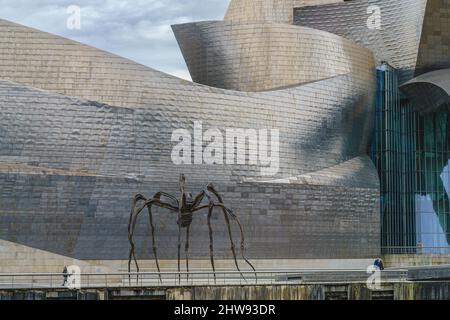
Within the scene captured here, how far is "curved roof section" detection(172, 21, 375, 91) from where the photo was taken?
1399 inches

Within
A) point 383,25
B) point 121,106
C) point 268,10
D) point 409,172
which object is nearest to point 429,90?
point 383,25

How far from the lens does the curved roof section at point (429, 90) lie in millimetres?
37500

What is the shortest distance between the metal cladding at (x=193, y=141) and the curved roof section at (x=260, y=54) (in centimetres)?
5

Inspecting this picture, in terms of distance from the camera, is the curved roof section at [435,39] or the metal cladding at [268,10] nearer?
the curved roof section at [435,39]

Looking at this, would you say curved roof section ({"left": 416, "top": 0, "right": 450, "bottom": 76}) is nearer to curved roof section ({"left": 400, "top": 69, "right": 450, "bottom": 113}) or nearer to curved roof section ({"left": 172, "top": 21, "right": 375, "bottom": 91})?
curved roof section ({"left": 400, "top": 69, "right": 450, "bottom": 113})

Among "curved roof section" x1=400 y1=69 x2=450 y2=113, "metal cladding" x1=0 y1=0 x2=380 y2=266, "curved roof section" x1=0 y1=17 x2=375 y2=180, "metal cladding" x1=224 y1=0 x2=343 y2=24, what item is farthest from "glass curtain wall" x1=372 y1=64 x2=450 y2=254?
"curved roof section" x1=0 y1=17 x2=375 y2=180

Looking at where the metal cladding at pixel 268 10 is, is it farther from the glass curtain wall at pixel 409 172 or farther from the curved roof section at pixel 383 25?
the glass curtain wall at pixel 409 172

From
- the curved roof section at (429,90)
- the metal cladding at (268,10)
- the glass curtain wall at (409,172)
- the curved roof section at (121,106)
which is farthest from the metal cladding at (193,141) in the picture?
the metal cladding at (268,10)

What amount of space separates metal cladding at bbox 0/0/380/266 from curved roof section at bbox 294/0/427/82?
3.93 m

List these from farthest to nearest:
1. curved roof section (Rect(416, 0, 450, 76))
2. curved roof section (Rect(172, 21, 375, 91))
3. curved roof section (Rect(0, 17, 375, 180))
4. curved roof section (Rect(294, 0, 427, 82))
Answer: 1. curved roof section (Rect(294, 0, 427, 82))
2. curved roof section (Rect(416, 0, 450, 76))
3. curved roof section (Rect(172, 21, 375, 91))
4. curved roof section (Rect(0, 17, 375, 180))

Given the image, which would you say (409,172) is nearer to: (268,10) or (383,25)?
(383,25)

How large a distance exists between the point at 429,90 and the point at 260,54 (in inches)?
339

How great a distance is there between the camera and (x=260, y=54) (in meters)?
35.7
